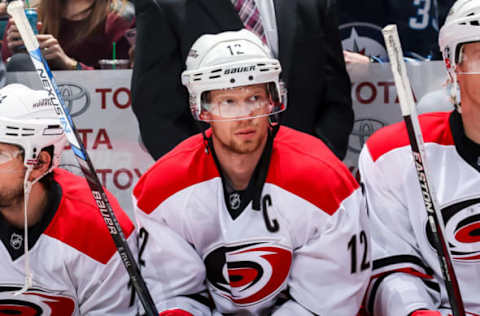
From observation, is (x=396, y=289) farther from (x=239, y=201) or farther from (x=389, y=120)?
(x=389, y=120)

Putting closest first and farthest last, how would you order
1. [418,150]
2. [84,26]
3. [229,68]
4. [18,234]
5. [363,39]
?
[418,150], [229,68], [18,234], [84,26], [363,39]

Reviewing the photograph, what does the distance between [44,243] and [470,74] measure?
5.18ft

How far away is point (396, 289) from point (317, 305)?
29 cm

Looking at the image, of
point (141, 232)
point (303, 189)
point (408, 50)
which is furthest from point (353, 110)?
point (141, 232)

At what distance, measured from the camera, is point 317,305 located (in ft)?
8.54

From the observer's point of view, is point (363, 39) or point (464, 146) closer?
point (464, 146)

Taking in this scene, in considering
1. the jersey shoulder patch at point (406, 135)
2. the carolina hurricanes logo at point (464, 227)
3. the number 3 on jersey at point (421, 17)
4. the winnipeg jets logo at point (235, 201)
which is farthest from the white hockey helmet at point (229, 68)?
the number 3 on jersey at point (421, 17)

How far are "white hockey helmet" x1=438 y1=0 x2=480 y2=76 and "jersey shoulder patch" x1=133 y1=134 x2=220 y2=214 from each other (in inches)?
35.9

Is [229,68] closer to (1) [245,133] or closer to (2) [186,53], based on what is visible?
(1) [245,133]

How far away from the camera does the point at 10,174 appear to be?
2.61m

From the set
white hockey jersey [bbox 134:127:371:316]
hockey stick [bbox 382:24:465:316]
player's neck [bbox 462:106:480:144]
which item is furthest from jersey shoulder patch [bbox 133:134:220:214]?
player's neck [bbox 462:106:480:144]

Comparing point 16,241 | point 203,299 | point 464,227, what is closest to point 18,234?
point 16,241

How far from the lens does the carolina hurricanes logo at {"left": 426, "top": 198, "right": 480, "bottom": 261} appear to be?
266 centimetres

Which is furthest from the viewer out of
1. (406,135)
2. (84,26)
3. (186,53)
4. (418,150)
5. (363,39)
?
(363,39)
